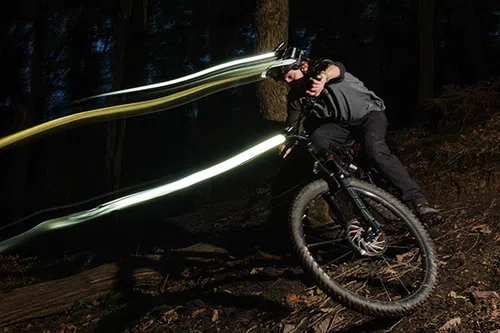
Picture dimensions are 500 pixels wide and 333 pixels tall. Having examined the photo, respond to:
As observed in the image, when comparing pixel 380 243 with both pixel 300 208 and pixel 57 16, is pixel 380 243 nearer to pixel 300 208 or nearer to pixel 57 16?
pixel 300 208

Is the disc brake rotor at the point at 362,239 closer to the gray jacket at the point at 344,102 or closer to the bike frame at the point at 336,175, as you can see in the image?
the bike frame at the point at 336,175

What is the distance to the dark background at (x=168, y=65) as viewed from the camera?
1510 centimetres

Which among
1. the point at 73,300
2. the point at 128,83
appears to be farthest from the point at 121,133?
the point at 73,300

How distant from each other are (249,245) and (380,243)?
3.19m

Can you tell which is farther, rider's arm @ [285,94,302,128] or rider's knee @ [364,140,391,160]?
rider's arm @ [285,94,302,128]

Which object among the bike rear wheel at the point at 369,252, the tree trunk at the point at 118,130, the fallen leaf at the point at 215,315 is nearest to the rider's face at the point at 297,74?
the bike rear wheel at the point at 369,252

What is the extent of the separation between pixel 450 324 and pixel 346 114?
233cm

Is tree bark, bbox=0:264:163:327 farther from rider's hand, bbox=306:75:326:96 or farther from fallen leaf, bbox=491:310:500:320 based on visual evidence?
fallen leaf, bbox=491:310:500:320

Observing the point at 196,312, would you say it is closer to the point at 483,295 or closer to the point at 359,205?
the point at 359,205

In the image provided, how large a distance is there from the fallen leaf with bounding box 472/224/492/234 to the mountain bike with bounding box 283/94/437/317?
114 centimetres

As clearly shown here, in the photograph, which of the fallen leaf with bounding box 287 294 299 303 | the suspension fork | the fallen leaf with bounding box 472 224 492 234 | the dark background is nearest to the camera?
the suspension fork

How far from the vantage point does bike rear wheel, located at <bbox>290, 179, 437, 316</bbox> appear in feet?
11.7

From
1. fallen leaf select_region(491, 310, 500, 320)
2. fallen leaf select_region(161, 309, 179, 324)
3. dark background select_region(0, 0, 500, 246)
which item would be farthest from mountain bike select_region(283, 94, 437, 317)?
dark background select_region(0, 0, 500, 246)

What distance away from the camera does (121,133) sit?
13.3 m
